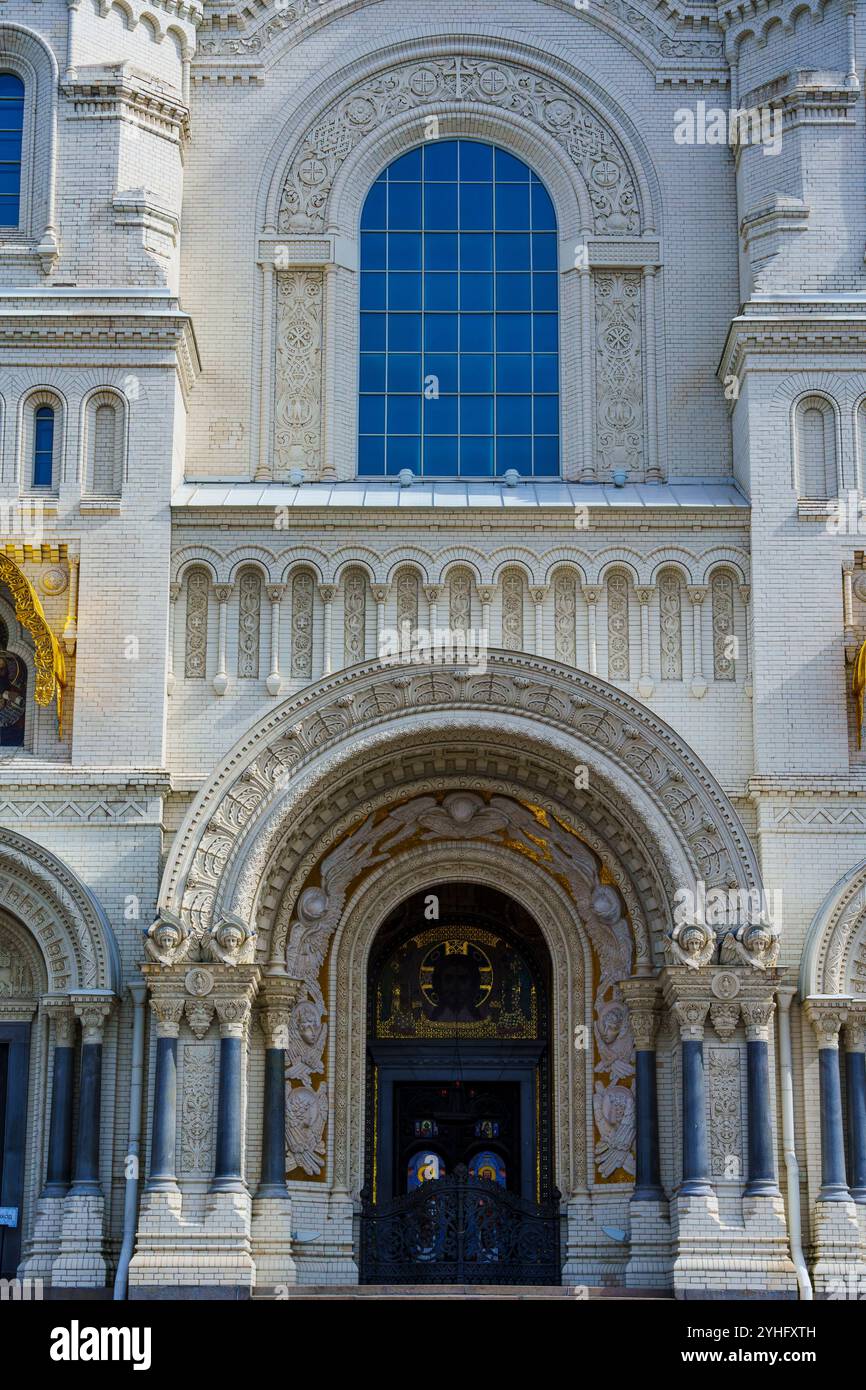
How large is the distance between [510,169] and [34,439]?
264 inches

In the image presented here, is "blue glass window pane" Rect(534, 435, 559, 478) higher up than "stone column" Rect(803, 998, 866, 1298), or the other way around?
"blue glass window pane" Rect(534, 435, 559, 478)

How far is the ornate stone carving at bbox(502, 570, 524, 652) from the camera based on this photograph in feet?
81.7

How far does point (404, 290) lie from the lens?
27.4 metres

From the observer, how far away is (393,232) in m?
27.6

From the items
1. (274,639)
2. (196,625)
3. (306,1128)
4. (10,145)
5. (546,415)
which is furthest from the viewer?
(546,415)

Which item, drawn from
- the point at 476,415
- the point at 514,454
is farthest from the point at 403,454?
the point at 514,454

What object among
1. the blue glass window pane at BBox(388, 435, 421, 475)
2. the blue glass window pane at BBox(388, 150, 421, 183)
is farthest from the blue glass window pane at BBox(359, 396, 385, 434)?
the blue glass window pane at BBox(388, 150, 421, 183)

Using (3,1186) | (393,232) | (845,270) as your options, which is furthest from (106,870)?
(845,270)

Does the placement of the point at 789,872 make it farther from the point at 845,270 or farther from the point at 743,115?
the point at 743,115

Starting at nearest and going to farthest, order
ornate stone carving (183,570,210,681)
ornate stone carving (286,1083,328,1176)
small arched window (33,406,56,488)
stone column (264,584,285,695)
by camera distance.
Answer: ornate stone carving (286,1083,328,1176), stone column (264,584,285,695), ornate stone carving (183,570,210,681), small arched window (33,406,56,488)

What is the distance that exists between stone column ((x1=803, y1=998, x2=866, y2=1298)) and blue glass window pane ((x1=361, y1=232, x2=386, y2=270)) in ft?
32.9

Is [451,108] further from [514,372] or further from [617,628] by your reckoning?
[617,628]

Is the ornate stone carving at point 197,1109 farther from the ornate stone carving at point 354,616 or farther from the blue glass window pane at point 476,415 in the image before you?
the blue glass window pane at point 476,415

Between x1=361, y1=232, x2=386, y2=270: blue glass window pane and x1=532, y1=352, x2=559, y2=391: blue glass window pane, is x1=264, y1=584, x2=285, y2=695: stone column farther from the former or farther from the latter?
x1=361, y1=232, x2=386, y2=270: blue glass window pane
